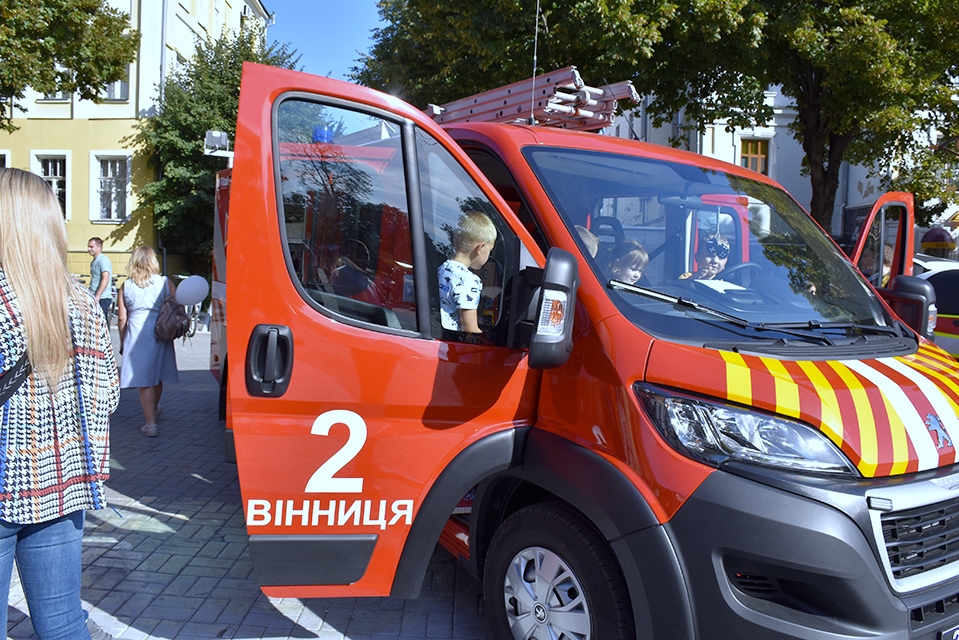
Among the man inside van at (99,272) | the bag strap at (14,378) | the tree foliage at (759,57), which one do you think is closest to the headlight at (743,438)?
the bag strap at (14,378)

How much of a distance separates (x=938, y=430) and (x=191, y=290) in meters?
5.66

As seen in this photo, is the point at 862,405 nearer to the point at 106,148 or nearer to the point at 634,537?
the point at 634,537

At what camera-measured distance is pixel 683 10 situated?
37.4ft

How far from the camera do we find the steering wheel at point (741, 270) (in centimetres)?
294

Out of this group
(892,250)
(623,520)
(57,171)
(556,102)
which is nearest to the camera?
(623,520)

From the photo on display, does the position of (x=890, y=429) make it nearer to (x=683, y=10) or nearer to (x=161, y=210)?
(x=683, y=10)

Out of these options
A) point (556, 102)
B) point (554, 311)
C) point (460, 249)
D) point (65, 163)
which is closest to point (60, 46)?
point (65, 163)

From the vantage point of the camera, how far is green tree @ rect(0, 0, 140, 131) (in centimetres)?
1220

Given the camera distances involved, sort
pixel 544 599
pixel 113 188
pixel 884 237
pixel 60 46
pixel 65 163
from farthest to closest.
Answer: pixel 65 163 < pixel 113 188 < pixel 60 46 < pixel 884 237 < pixel 544 599

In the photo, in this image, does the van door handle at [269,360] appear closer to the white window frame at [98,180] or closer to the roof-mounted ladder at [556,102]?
the roof-mounted ladder at [556,102]

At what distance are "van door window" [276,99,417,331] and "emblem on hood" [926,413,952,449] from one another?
66.6 inches

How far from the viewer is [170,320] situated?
6602 mm

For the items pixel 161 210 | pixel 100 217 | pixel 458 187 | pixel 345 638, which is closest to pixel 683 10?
pixel 458 187

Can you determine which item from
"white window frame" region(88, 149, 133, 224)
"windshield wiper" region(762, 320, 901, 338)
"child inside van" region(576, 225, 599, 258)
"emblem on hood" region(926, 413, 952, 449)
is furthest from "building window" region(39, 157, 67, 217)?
"emblem on hood" region(926, 413, 952, 449)
